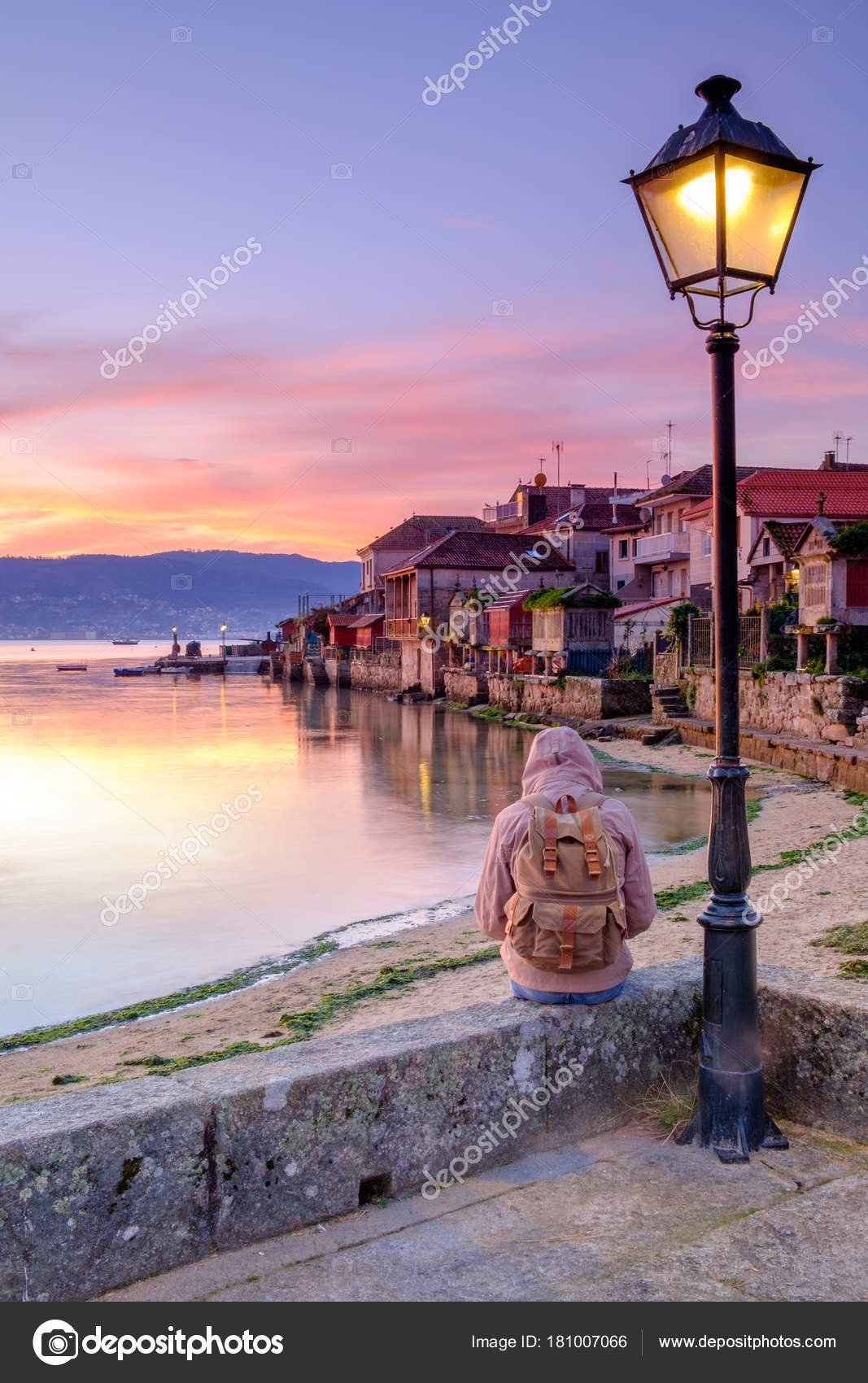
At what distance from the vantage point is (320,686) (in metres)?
77.7

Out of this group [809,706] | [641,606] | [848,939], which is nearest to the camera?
[848,939]

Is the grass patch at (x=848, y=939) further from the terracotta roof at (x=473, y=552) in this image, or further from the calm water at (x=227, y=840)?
the terracotta roof at (x=473, y=552)

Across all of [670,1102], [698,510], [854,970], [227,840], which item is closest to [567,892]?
[670,1102]

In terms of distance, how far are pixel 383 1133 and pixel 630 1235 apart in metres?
0.81

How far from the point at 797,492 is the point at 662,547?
10.1 metres

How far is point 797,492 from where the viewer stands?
34500mm

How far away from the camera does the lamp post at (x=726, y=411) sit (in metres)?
3.64

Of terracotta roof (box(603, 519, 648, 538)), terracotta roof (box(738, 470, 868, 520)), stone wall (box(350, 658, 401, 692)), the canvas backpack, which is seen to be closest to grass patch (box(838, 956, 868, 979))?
the canvas backpack

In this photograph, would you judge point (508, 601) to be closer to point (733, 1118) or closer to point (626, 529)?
point (626, 529)

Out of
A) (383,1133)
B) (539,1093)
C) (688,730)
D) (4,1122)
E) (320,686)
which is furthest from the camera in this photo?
(320,686)

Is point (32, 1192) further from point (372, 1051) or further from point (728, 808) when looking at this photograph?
point (728, 808)

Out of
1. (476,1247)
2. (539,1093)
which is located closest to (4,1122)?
(476,1247)

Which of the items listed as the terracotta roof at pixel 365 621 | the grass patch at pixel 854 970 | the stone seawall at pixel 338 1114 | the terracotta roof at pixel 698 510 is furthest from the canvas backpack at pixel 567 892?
the terracotta roof at pixel 365 621

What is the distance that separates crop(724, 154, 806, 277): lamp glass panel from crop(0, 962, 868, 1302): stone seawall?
8.91ft
